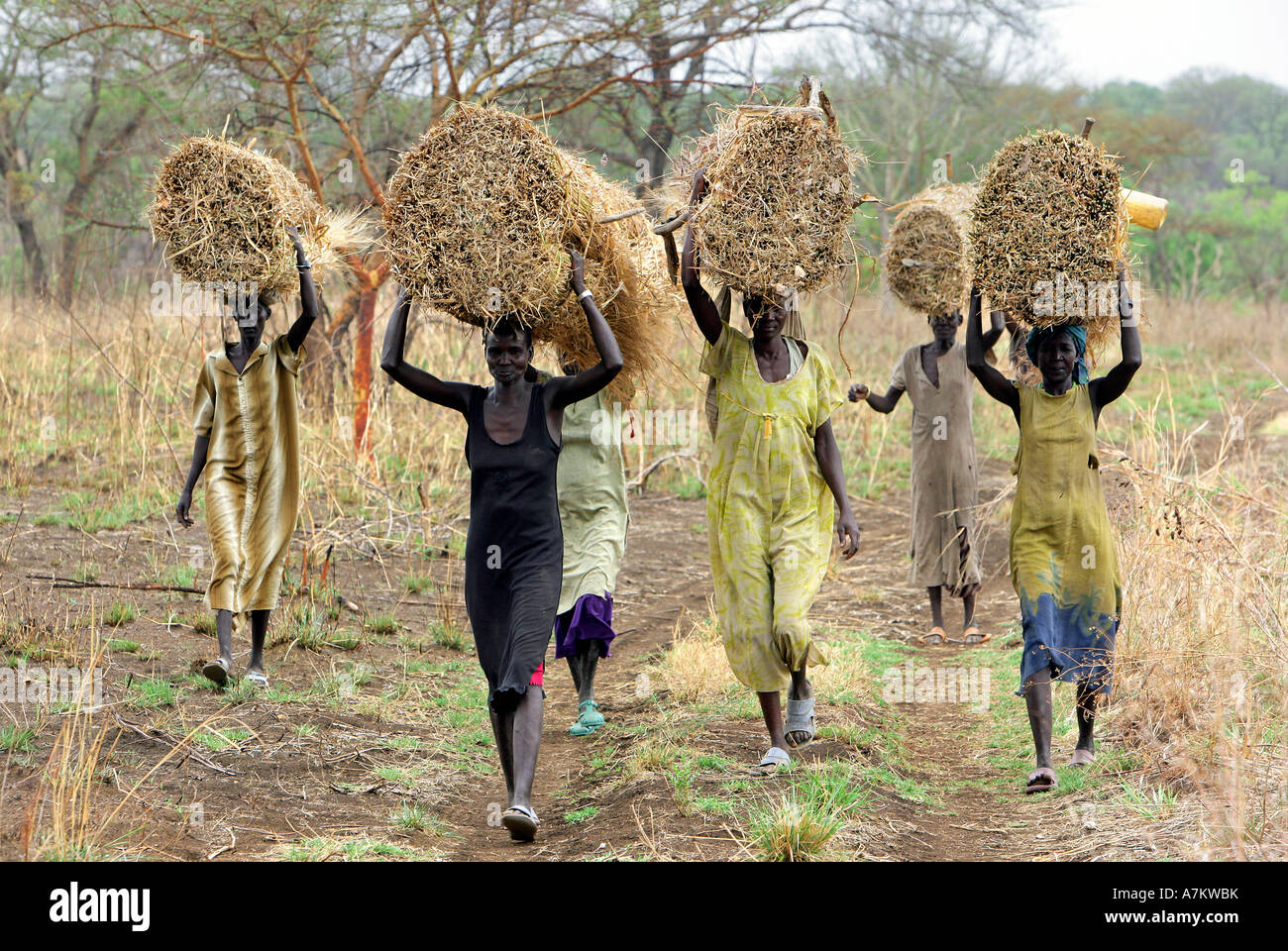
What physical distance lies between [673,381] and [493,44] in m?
4.67

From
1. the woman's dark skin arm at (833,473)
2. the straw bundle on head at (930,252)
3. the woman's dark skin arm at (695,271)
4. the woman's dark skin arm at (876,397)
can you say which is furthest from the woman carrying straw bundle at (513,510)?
the straw bundle on head at (930,252)

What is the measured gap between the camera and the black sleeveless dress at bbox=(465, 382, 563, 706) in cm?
432

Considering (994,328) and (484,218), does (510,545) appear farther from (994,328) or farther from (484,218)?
(994,328)

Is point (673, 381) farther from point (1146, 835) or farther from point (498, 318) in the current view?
point (1146, 835)

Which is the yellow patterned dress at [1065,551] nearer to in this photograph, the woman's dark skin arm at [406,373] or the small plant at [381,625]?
the woman's dark skin arm at [406,373]

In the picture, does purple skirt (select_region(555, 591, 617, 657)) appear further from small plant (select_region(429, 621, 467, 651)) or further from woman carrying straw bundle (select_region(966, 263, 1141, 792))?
woman carrying straw bundle (select_region(966, 263, 1141, 792))

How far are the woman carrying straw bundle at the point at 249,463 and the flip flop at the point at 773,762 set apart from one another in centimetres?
234

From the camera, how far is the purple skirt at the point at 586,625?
18.4ft

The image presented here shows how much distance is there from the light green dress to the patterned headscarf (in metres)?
1.88

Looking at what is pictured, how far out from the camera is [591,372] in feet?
14.5

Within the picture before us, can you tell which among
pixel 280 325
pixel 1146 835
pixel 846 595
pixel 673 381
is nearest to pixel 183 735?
pixel 673 381

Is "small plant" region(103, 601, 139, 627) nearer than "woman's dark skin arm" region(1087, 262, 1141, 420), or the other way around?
"woman's dark skin arm" region(1087, 262, 1141, 420)

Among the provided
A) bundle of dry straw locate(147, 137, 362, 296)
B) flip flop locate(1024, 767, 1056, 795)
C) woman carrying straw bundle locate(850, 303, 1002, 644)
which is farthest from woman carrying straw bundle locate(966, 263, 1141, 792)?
bundle of dry straw locate(147, 137, 362, 296)

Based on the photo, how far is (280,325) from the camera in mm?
10578
